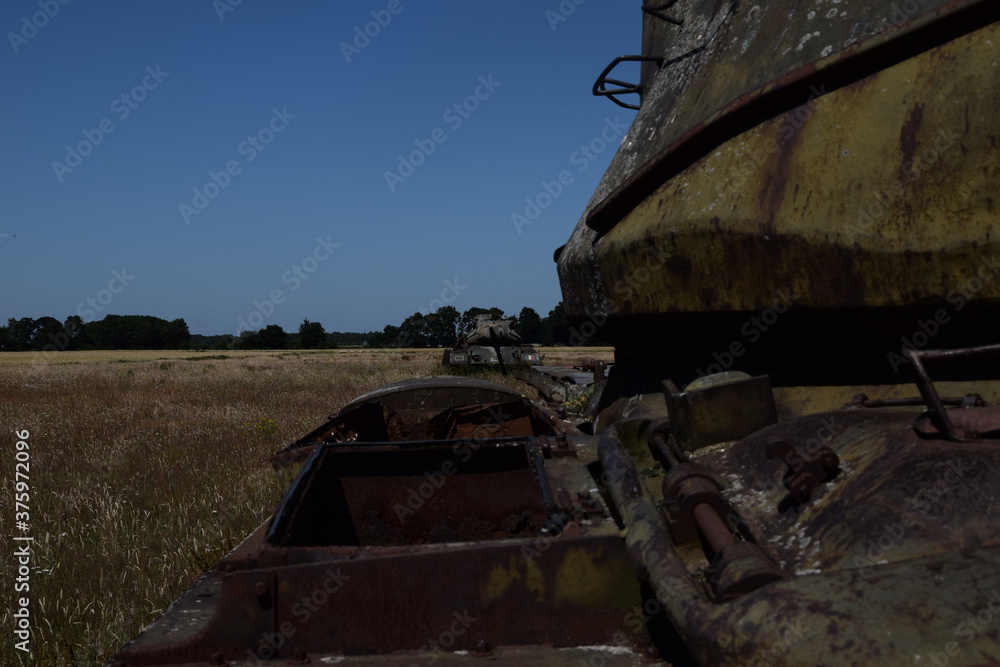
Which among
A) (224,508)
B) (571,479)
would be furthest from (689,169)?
(224,508)

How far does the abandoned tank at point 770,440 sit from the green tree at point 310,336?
271 feet

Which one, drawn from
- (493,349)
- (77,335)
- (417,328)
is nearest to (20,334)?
(77,335)

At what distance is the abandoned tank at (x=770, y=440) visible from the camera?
1.35 meters

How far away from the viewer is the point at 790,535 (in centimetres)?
166

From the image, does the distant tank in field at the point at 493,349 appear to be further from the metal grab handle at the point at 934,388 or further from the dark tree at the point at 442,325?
the dark tree at the point at 442,325

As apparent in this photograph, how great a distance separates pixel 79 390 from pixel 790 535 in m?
17.4

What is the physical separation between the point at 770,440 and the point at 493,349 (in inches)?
652

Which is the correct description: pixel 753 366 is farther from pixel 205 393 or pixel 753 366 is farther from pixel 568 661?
pixel 205 393

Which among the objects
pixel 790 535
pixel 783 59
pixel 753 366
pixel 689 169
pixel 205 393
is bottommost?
pixel 790 535

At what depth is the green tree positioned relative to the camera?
82.9m

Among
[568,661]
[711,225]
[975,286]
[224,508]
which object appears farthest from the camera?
[224,508]

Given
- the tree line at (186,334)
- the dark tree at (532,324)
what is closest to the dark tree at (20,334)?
the tree line at (186,334)

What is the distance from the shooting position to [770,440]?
1.80 m

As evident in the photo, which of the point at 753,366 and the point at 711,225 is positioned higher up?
the point at 711,225
